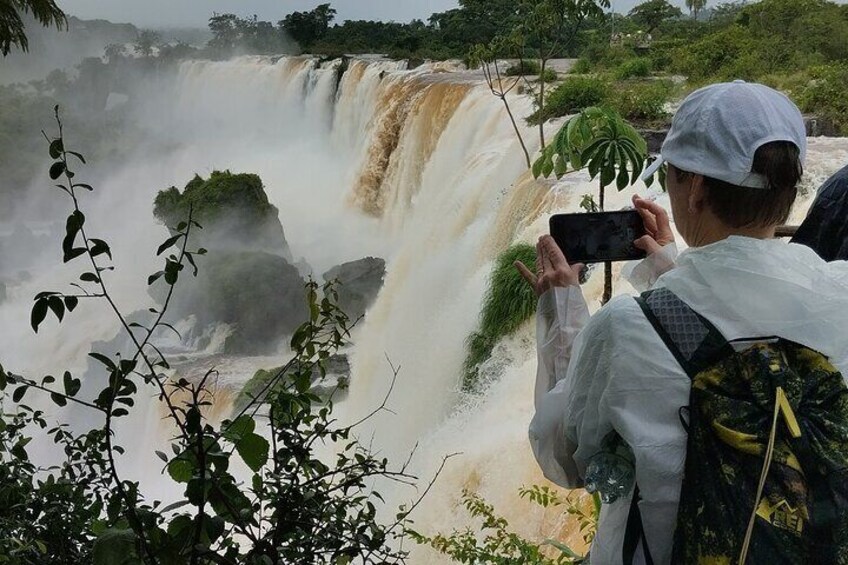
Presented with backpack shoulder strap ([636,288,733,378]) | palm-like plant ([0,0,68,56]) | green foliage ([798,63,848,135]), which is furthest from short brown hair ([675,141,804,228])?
green foliage ([798,63,848,135])

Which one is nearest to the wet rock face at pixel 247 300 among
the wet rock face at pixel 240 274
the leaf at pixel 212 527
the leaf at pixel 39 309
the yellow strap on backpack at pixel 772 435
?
the wet rock face at pixel 240 274

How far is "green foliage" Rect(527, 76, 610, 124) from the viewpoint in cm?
799

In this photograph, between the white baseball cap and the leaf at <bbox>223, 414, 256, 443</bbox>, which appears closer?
the white baseball cap

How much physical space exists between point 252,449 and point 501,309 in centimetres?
365

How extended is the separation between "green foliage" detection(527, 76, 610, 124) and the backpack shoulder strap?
7228 millimetres

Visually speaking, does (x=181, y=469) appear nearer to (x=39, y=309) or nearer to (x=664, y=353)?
(x=39, y=309)

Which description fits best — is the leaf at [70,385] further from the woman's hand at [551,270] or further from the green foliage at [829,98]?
the green foliage at [829,98]

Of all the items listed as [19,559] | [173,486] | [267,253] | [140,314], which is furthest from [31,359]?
[19,559]

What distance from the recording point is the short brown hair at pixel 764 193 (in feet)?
2.65

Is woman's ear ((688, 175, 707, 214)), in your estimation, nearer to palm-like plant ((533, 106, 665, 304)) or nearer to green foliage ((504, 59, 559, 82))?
palm-like plant ((533, 106, 665, 304))

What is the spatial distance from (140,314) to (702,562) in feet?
33.4

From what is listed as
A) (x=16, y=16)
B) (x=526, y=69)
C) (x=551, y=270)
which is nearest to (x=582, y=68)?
(x=526, y=69)

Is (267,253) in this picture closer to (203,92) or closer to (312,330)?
(312,330)

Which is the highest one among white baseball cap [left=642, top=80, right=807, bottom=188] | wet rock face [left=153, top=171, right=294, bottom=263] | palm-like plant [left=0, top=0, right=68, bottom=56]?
palm-like plant [left=0, top=0, right=68, bottom=56]
